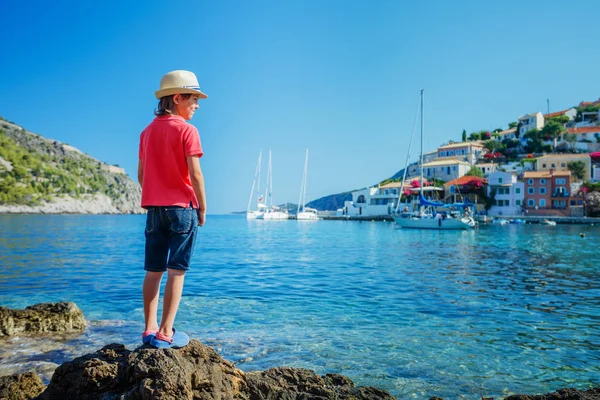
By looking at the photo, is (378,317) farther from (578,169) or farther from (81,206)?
(81,206)

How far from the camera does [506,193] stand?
2908 inches

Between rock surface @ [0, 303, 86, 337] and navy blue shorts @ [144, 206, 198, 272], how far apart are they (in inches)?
189

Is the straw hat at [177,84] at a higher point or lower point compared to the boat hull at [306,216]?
higher

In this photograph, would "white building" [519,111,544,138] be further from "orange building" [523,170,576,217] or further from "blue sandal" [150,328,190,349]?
"blue sandal" [150,328,190,349]

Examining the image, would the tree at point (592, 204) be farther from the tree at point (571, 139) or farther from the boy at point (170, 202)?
the boy at point (170, 202)

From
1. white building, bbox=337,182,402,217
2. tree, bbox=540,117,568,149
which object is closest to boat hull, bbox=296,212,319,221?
white building, bbox=337,182,402,217

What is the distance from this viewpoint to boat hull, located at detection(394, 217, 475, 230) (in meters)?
50.2

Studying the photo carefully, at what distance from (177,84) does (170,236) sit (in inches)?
49.0

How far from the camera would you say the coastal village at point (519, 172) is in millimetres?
69562

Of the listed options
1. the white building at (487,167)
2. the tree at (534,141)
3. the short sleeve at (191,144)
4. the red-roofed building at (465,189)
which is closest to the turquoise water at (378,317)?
the short sleeve at (191,144)

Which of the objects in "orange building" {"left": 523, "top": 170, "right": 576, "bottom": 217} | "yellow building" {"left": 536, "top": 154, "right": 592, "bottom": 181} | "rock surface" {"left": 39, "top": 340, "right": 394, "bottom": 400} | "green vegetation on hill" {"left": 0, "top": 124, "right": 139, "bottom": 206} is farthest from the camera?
"green vegetation on hill" {"left": 0, "top": 124, "right": 139, "bottom": 206}

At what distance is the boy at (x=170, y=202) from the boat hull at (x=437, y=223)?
50.1 meters

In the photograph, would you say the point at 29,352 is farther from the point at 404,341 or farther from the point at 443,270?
the point at 443,270

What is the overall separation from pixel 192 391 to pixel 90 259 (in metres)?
19.5
